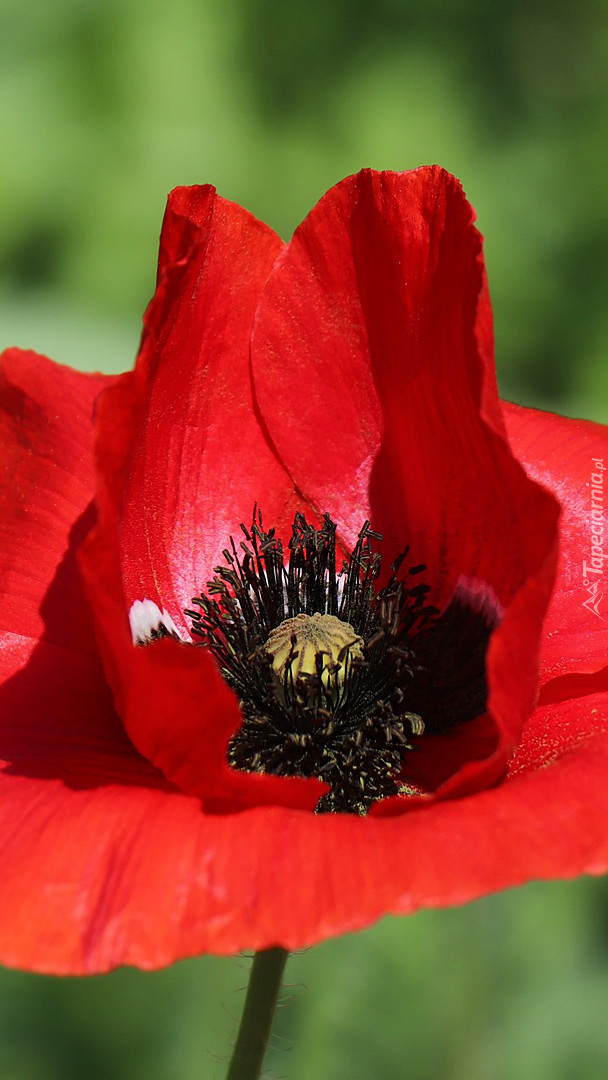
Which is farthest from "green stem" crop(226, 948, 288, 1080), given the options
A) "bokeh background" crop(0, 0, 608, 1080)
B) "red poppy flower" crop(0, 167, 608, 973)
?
"bokeh background" crop(0, 0, 608, 1080)

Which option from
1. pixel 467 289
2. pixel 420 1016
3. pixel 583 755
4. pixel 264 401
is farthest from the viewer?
pixel 420 1016

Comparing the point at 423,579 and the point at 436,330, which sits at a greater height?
the point at 436,330

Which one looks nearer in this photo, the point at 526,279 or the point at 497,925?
the point at 497,925

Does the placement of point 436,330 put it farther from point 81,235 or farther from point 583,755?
point 81,235

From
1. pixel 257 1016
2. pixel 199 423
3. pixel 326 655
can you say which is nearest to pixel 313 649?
pixel 326 655

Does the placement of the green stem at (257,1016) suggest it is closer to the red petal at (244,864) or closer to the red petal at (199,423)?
the red petal at (244,864)

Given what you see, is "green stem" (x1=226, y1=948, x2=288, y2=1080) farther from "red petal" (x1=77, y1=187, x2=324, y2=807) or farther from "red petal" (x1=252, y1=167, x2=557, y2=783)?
"red petal" (x1=252, y1=167, x2=557, y2=783)

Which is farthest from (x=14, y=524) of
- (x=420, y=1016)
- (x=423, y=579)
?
(x=420, y=1016)
